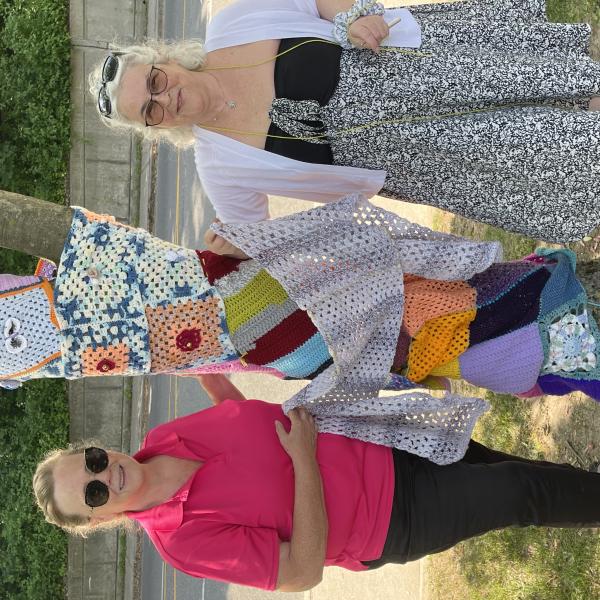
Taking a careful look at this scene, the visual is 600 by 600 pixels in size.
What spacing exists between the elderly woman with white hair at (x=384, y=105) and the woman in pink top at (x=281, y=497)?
35.6 inches

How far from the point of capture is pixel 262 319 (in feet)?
7.29

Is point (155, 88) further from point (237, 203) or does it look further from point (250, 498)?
point (250, 498)

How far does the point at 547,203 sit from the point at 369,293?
28.8 inches

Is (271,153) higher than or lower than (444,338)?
higher

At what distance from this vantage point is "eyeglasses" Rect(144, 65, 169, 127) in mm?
2279

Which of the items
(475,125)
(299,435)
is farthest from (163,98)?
(299,435)

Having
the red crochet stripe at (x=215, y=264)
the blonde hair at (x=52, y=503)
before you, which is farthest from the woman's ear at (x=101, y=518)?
the red crochet stripe at (x=215, y=264)

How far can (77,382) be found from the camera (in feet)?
22.2

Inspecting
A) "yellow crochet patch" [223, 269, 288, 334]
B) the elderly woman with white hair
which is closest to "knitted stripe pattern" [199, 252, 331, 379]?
"yellow crochet patch" [223, 269, 288, 334]

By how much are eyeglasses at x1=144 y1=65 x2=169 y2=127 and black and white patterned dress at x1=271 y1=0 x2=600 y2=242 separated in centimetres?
38

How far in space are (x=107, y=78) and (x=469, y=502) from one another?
1.90m

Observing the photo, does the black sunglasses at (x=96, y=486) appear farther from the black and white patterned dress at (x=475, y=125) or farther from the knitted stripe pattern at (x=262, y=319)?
the black and white patterned dress at (x=475, y=125)

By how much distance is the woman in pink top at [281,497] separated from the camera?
7.01 feet

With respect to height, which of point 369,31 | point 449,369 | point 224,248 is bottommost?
point 449,369
